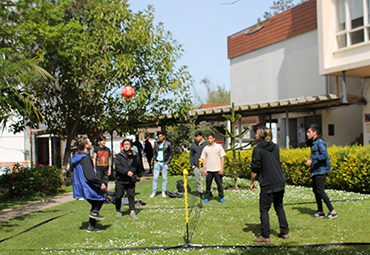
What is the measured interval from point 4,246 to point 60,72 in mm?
8806

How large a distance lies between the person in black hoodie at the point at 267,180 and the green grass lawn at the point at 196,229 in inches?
9.2

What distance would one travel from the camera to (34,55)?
39.8 ft

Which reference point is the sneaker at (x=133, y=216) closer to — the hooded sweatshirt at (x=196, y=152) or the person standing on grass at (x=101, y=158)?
the hooded sweatshirt at (x=196, y=152)

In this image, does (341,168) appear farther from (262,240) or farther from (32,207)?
(32,207)

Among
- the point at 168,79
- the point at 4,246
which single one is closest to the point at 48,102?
the point at 168,79

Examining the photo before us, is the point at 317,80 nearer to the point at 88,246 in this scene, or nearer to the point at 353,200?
the point at 353,200

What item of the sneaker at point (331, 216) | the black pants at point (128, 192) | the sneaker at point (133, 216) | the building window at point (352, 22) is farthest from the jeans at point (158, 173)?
the building window at point (352, 22)

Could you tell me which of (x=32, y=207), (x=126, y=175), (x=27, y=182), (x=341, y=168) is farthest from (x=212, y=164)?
(x=27, y=182)

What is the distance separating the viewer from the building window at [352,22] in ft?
42.5

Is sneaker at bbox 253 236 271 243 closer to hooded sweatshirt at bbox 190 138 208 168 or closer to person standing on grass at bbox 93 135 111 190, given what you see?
hooded sweatshirt at bbox 190 138 208 168

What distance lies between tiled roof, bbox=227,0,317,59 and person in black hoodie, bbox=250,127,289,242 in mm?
15448

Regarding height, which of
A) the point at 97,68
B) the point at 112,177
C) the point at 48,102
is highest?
the point at 97,68

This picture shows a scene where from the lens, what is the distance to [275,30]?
2145cm

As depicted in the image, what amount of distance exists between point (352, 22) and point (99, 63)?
1004cm
